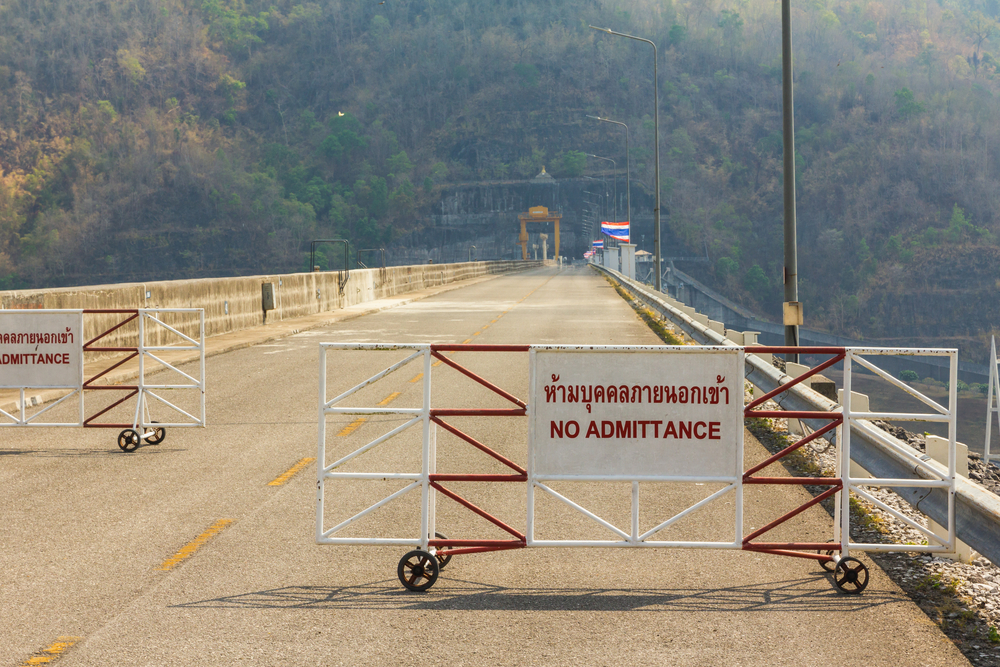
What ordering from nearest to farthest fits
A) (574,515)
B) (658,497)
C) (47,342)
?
(574,515), (658,497), (47,342)

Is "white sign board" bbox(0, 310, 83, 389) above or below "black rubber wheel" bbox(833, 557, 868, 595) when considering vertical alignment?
above

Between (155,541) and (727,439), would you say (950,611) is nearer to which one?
(727,439)

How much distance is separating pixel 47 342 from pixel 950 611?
8.82 m

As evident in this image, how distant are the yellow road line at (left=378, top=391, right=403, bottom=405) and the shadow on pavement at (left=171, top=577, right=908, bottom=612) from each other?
23.4 ft

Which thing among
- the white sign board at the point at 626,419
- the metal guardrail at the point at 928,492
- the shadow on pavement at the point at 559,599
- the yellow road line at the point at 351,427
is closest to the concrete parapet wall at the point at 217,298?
the yellow road line at the point at 351,427

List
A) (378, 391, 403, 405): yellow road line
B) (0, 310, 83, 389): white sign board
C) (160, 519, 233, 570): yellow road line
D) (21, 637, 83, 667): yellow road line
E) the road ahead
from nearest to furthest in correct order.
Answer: (21, 637, 83, 667): yellow road line < the road ahead < (160, 519, 233, 570): yellow road line < (0, 310, 83, 389): white sign board < (378, 391, 403, 405): yellow road line

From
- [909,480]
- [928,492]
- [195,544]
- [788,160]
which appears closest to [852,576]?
[909,480]

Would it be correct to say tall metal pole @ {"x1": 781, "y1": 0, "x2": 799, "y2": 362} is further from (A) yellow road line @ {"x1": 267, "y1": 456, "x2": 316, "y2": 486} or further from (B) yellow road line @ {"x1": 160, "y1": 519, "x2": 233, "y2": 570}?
(B) yellow road line @ {"x1": 160, "y1": 519, "x2": 233, "y2": 570}

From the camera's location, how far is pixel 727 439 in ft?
19.4

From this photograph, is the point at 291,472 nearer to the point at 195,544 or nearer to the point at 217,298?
the point at 195,544


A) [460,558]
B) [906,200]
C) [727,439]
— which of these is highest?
[906,200]

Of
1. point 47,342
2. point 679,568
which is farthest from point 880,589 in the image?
point 47,342

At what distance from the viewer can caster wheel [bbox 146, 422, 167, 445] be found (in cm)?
1045

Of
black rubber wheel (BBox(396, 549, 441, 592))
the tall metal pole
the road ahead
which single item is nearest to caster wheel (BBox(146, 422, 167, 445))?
the road ahead
